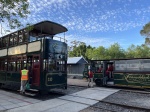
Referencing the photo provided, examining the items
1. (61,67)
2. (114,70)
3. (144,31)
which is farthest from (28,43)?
(144,31)

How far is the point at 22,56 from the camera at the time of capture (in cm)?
1273

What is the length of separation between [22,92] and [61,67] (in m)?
3.28

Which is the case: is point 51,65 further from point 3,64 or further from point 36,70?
point 3,64

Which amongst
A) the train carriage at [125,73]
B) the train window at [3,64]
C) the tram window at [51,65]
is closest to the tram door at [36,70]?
the tram window at [51,65]

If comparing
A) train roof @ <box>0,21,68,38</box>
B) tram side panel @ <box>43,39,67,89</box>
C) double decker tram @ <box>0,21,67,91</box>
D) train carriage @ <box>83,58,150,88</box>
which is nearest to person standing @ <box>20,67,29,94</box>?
double decker tram @ <box>0,21,67,91</box>

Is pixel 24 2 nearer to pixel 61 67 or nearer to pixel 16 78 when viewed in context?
pixel 61 67

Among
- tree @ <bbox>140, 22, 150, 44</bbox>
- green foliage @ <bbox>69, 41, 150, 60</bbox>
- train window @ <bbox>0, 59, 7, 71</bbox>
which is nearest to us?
train window @ <bbox>0, 59, 7, 71</bbox>

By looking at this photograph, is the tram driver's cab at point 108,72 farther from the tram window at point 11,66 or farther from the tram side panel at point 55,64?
the tram window at point 11,66

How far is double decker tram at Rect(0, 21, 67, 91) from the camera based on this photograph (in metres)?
10.9

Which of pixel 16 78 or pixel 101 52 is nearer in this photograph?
pixel 16 78

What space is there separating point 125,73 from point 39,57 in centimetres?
817

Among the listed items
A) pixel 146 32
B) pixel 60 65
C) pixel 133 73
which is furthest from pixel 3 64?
pixel 146 32

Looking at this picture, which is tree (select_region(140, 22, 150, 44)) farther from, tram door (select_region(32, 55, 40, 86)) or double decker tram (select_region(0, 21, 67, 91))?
tram door (select_region(32, 55, 40, 86))

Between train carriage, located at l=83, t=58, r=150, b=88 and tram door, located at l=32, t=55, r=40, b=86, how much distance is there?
773 centimetres
